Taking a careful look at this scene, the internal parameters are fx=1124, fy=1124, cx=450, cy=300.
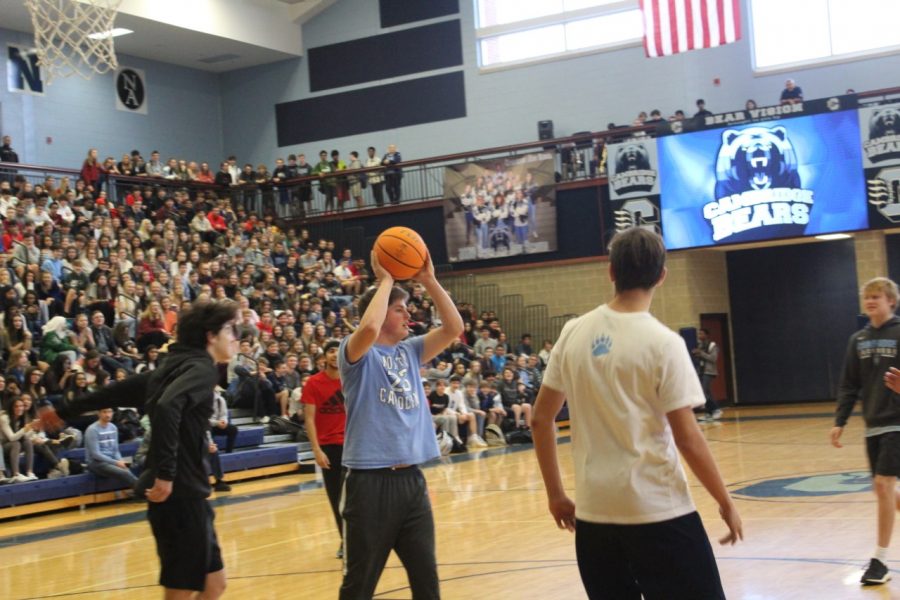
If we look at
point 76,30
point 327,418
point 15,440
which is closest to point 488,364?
point 76,30

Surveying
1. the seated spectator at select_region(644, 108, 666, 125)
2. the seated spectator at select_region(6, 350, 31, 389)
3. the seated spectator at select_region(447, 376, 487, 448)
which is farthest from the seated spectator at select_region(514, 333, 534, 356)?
the seated spectator at select_region(6, 350, 31, 389)

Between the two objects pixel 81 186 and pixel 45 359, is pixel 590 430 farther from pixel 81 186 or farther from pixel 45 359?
pixel 81 186

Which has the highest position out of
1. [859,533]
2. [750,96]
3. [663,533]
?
[750,96]

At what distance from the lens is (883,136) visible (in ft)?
68.5

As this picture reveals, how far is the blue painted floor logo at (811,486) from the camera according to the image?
33.5 ft

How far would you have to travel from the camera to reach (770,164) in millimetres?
21719

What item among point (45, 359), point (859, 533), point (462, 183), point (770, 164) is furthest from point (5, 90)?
point (859, 533)

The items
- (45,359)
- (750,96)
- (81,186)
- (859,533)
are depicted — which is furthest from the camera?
(750,96)

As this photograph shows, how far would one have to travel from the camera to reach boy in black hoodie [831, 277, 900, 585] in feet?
20.2

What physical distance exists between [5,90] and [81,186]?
5423mm

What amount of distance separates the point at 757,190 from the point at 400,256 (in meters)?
18.2

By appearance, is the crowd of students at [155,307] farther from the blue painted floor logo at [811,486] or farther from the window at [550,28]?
the window at [550,28]

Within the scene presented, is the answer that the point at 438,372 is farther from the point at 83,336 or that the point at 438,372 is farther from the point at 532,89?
the point at 532,89

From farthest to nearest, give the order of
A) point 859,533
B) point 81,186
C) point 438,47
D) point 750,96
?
1. point 438,47
2. point 750,96
3. point 81,186
4. point 859,533
